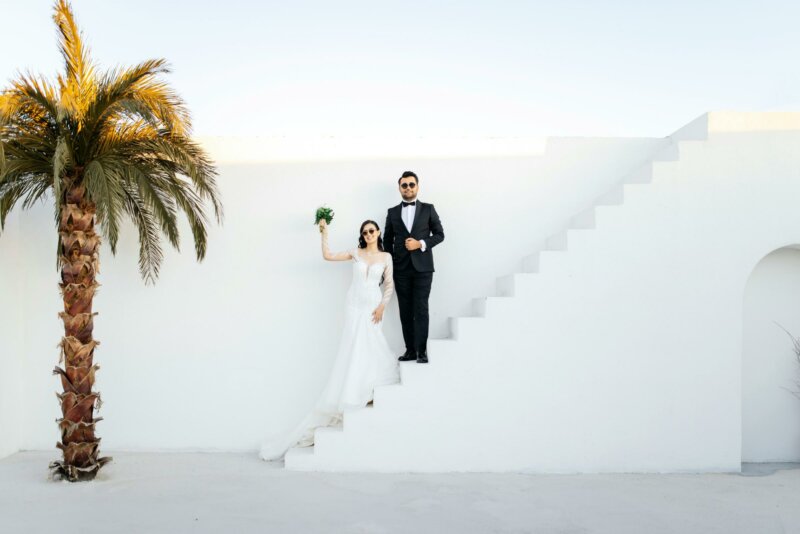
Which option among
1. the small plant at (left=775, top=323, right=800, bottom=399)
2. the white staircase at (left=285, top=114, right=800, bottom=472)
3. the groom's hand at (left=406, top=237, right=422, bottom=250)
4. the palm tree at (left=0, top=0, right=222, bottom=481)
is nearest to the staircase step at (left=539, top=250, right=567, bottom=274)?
the white staircase at (left=285, top=114, right=800, bottom=472)

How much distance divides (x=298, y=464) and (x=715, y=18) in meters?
7.48

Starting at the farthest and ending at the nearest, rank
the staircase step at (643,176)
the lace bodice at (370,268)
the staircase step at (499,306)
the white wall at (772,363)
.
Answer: the white wall at (772,363) → the lace bodice at (370,268) → the staircase step at (643,176) → the staircase step at (499,306)

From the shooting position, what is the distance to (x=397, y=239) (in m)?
→ 5.63

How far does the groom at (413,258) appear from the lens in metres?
5.48

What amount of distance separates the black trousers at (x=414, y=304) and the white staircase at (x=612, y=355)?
230 mm

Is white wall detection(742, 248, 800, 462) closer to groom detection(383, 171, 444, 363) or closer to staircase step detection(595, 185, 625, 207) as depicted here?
staircase step detection(595, 185, 625, 207)

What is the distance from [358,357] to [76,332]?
2.43m

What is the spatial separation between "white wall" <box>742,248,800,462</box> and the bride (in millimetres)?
3727

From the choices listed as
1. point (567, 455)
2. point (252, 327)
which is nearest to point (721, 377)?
point (567, 455)

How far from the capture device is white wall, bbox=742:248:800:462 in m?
5.91

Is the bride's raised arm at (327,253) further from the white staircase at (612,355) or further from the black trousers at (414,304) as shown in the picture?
the white staircase at (612,355)

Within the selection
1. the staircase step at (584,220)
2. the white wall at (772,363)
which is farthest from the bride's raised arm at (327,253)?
Answer: the white wall at (772,363)

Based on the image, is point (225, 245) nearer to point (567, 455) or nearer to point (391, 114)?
point (391, 114)

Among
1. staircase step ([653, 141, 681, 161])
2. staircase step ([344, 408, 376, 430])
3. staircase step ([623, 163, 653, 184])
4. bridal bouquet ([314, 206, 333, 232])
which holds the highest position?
staircase step ([653, 141, 681, 161])
